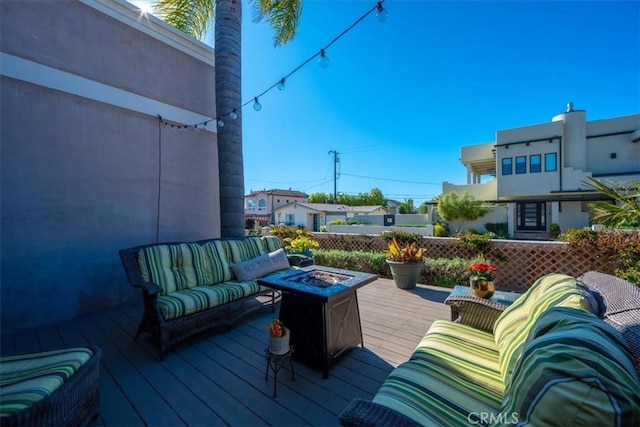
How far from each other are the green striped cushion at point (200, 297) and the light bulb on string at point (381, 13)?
330cm

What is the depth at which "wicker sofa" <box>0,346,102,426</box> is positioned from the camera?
1242 mm

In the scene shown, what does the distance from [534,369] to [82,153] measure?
16.5 feet

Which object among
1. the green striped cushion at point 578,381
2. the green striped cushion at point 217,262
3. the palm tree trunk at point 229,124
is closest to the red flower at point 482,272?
the green striped cushion at point 578,381

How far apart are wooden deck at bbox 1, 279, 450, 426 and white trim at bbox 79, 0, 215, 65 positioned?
4434 millimetres

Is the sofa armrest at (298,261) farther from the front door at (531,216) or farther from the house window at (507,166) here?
the front door at (531,216)

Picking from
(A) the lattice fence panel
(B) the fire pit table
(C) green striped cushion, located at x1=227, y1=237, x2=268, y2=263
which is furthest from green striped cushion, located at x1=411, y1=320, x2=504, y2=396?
(A) the lattice fence panel

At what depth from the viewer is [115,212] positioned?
3.92 metres

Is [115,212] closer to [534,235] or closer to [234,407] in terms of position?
[234,407]

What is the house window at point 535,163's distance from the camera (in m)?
14.3

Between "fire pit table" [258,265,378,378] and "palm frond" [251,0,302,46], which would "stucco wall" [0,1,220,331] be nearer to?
"palm frond" [251,0,302,46]

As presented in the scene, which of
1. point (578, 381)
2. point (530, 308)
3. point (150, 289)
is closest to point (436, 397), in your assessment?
point (578, 381)

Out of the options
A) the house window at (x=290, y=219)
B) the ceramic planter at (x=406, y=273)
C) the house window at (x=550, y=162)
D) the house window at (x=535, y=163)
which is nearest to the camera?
the ceramic planter at (x=406, y=273)

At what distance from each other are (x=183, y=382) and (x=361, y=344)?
1.65 meters

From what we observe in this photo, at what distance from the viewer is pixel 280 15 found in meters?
5.23
